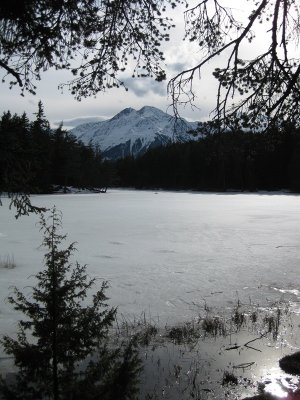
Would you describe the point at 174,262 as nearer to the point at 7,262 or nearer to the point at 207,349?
the point at 7,262

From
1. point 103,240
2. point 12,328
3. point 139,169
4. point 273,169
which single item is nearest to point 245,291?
point 12,328

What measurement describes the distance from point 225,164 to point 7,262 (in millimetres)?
5732

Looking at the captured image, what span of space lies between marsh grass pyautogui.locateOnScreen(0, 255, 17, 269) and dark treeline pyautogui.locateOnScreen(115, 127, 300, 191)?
4494mm

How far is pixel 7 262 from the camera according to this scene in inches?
368

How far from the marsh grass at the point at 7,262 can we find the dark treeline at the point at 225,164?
4.49 m

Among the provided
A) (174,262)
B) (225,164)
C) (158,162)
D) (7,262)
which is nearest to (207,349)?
(225,164)

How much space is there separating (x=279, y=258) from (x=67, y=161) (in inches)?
2127

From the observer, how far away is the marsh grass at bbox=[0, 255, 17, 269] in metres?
8.98

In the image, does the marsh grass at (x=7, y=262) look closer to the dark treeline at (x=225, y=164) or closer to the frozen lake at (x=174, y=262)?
the frozen lake at (x=174, y=262)

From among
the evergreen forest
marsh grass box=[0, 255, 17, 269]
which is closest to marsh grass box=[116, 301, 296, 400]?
the evergreen forest

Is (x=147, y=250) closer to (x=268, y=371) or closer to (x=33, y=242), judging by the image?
(x=33, y=242)

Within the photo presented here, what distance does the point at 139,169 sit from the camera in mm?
105062

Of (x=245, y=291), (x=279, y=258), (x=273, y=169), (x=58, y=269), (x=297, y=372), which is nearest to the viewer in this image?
(x=58, y=269)

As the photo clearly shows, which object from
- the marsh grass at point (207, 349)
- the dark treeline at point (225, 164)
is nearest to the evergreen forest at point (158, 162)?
the dark treeline at point (225, 164)
